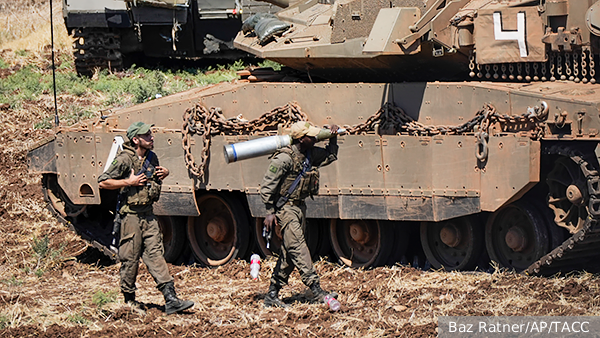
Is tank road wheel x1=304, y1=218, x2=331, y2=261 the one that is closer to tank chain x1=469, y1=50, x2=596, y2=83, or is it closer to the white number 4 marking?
tank chain x1=469, y1=50, x2=596, y2=83

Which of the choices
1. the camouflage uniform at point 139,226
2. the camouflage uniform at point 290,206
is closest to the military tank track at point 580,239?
the camouflage uniform at point 290,206

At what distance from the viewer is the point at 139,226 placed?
30.3 feet

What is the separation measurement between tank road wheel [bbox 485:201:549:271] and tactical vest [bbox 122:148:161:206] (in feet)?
12.4

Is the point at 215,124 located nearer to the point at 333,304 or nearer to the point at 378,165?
the point at 378,165

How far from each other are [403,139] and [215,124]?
247cm

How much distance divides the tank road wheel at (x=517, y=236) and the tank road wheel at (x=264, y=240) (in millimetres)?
2843

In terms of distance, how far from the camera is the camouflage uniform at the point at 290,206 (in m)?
9.23

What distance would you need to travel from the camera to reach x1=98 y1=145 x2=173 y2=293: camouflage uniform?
30.1ft

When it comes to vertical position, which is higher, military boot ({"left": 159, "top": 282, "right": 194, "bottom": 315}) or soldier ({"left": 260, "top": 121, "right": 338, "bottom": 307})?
soldier ({"left": 260, "top": 121, "right": 338, "bottom": 307})

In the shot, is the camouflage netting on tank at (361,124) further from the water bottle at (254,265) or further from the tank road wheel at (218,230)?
the water bottle at (254,265)

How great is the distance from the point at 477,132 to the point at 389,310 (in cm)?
217

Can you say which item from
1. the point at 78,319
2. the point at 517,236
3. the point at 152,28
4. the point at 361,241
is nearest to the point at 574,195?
the point at 517,236

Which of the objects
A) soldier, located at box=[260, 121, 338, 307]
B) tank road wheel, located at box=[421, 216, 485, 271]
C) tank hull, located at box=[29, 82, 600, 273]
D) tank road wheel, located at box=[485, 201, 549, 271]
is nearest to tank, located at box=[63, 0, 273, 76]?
tank hull, located at box=[29, 82, 600, 273]

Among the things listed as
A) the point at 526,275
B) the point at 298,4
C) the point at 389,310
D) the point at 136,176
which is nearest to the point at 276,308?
the point at 389,310
